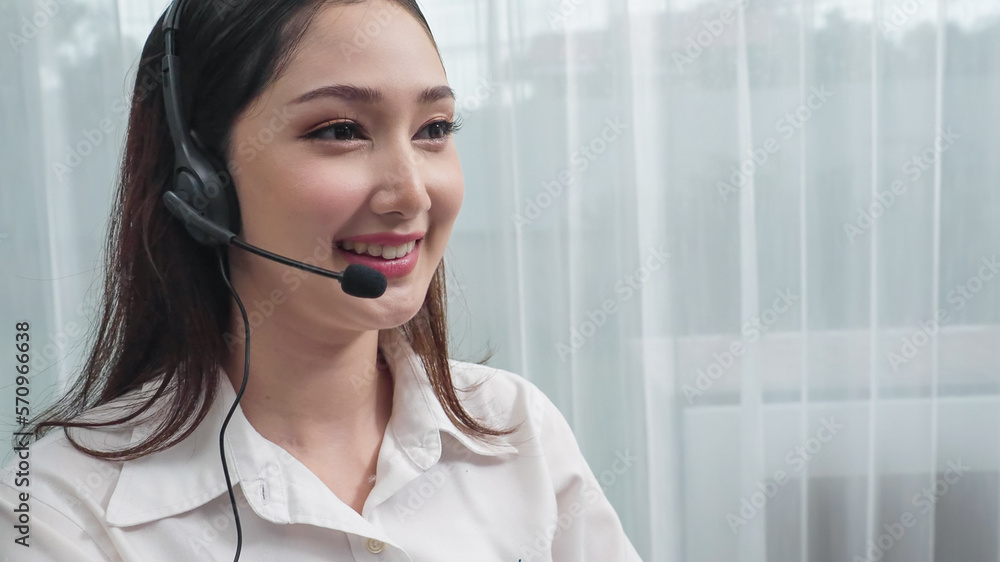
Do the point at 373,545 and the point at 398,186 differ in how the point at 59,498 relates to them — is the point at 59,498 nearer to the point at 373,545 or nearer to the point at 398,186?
the point at 373,545

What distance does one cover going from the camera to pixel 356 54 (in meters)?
0.74

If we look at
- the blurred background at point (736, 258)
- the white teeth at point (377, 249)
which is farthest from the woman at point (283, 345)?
the blurred background at point (736, 258)

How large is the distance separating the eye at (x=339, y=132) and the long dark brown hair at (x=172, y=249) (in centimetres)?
7

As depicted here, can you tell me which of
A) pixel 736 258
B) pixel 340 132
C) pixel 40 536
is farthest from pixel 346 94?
pixel 736 258

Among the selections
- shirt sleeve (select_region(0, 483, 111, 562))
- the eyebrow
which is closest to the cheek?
the eyebrow

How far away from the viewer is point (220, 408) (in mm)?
809

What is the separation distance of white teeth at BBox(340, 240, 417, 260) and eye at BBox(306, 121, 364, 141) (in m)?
0.10

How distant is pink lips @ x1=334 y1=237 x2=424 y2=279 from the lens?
76 cm

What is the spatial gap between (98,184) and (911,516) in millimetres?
1733

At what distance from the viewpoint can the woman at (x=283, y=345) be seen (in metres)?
0.74

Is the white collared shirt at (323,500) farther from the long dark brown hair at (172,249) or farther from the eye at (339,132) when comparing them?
the eye at (339,132)

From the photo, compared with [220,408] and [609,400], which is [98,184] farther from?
[609,400]

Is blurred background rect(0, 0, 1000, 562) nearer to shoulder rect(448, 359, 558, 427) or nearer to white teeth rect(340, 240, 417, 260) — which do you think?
shoulder rect(448, 359, 558, 427)

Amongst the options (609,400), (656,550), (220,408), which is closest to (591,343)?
(609,400)
